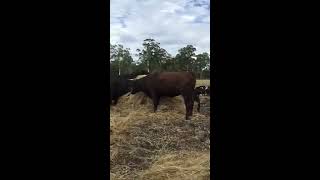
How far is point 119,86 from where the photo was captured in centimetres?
853

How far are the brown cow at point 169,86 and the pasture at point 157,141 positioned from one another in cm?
18

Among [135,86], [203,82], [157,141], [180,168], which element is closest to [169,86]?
[135,86]

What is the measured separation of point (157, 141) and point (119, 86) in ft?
10.2

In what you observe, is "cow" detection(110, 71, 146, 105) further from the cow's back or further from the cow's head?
the cow's back

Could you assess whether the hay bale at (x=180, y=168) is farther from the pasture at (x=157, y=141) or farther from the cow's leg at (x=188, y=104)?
the cow's leg at (x=188, y=104)

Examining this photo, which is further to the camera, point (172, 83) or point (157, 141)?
point (172, 83)

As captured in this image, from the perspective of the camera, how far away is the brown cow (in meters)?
7.52

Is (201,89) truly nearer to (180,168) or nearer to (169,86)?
(169,86)

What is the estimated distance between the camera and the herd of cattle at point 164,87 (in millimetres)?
7555

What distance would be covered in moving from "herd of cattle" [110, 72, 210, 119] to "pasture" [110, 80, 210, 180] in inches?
6.4

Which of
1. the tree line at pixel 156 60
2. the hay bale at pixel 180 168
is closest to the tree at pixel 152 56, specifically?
the tree line at pixel 156 60

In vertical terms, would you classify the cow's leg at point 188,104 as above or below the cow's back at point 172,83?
below
